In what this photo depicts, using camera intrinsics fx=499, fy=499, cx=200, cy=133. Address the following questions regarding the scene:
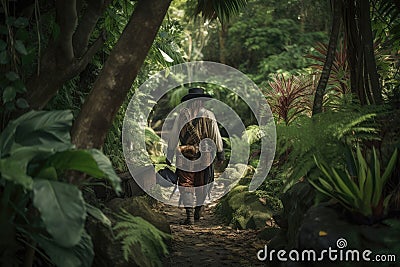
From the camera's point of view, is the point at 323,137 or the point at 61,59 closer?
the point at 61,59

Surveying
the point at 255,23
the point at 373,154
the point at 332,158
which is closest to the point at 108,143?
the point at 332,158

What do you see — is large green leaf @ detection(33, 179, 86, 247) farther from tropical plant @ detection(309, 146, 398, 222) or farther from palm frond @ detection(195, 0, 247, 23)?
palm frond @ detection(195, 0, 247, 23)

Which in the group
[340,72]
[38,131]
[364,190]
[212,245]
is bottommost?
[212,245]

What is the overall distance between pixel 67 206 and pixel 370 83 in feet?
9.45

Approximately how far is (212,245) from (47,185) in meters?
2.92

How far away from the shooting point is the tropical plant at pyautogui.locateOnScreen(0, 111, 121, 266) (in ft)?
6.91

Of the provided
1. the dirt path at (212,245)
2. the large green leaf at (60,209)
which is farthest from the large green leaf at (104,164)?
the dirt path at (212,245)

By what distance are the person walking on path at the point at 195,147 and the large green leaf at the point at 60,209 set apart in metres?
4.25

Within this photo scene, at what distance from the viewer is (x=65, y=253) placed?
96.0 inches

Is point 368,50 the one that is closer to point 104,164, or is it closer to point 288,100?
point 288,100

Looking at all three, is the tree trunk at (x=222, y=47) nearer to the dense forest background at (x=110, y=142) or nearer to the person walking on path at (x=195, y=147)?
the person walking on path at (x=195, y=147)

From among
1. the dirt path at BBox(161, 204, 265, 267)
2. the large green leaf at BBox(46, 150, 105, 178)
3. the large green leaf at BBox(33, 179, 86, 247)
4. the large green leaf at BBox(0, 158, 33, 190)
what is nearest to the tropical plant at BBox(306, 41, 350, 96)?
the dirt path at BBox(161, 204, 265, 267)

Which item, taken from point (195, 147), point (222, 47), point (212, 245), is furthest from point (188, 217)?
point (222, 47)

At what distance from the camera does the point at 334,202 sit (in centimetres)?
309
